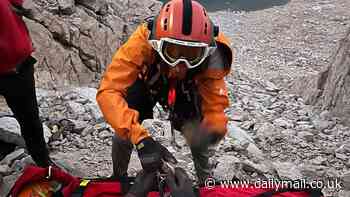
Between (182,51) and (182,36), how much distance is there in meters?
0.11

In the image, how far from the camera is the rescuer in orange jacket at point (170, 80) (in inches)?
142

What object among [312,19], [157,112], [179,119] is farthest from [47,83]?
[312,19]

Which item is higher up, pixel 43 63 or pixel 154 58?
pixel 154 58

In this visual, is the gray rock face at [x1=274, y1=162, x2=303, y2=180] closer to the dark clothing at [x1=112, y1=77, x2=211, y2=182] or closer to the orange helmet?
the dark clothing at [x1=112, y1=77, x2=211, y2=182]

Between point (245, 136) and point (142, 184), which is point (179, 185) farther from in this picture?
point (245, 136)

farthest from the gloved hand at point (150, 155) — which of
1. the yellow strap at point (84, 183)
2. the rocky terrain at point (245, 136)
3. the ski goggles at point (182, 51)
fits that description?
the rocky terrain at point (245, 136)

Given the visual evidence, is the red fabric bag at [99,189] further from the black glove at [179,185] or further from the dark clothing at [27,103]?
the dark clothing at [27,103]

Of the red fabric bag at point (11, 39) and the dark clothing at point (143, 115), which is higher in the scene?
the red fabric bag at point (11, 39)

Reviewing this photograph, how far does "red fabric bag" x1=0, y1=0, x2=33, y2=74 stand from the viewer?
12.2 feet

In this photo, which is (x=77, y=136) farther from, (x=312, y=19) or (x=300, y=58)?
(x=312, y=19)

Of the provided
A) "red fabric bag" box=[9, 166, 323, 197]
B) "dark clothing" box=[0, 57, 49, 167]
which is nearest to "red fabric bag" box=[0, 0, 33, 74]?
"dark clothing" box=[0, 57, 49, 167]

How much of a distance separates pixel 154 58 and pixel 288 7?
2024cm

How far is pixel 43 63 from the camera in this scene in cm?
793

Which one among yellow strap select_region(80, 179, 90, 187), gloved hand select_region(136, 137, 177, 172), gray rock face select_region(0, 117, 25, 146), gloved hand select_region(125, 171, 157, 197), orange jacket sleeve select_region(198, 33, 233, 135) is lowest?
gray rock face select_region(0, 117, 25, 146)
